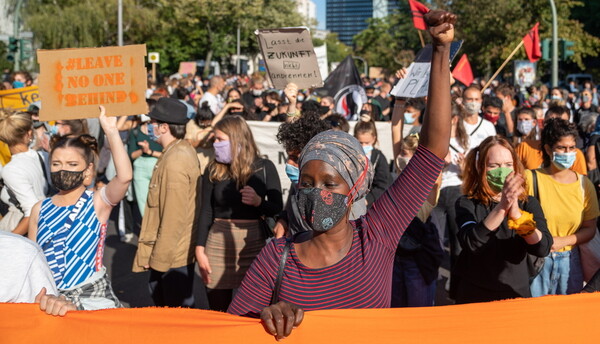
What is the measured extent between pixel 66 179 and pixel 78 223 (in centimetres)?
26

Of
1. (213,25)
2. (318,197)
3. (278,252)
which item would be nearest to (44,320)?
(278,252)

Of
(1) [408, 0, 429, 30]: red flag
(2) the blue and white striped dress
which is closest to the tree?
(1) [408, 0, 429, 30]: red flag

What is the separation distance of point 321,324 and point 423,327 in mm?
403

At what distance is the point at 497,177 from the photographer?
3832mm

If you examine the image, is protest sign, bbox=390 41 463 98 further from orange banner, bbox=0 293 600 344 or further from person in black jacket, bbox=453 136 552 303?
orange banner, bbox=0 293 600 344

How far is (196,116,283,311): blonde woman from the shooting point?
4652 mm

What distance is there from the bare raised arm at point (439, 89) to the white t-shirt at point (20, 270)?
60.0 inches

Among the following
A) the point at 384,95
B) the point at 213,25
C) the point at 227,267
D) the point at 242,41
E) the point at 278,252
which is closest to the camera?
the point at 278,252

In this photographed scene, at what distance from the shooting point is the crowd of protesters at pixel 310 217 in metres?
2.42

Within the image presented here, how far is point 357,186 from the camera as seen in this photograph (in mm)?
2479

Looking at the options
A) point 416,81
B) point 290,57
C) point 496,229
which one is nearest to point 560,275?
point 496,229

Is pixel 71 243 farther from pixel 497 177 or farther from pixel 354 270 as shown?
pixel 497 177

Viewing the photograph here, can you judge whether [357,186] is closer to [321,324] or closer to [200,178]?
[321,324]

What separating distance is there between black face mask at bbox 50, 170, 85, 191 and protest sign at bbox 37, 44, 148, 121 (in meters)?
0.35
